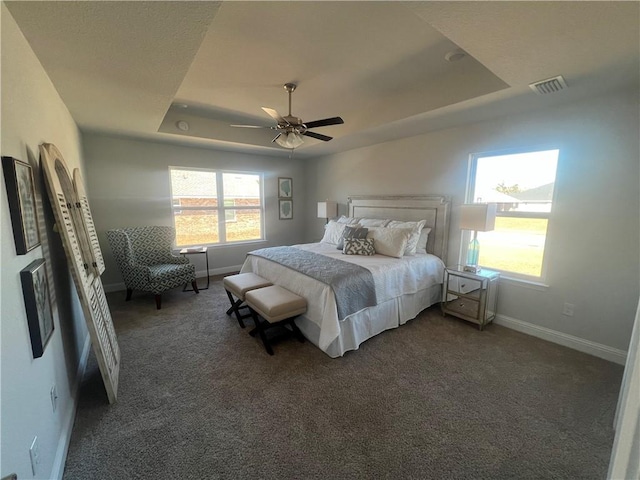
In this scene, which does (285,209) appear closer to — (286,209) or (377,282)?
(286,209)

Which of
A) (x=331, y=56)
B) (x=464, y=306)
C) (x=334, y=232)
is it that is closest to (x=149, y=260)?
(x=334, y=232)

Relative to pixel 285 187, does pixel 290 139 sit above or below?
above

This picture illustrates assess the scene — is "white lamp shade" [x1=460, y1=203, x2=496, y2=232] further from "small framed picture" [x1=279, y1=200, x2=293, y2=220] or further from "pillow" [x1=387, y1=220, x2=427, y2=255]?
"small framed picture" [x1=279, y1=200, x2=293, y2=220]

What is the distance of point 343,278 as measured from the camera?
8.07 ft

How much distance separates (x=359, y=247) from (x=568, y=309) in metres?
2.19

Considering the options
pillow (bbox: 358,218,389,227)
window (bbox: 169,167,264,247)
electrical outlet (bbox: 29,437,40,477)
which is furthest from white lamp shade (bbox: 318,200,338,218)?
electrical outlet (bbox: 29,437,40,477)

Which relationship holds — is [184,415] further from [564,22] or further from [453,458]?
[564,22]

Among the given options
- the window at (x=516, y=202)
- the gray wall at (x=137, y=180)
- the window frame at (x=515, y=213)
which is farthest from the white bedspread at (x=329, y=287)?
the gray wall at (x=137, y=180)

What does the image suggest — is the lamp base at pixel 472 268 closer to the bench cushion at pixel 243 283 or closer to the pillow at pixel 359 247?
the pillow at pixel 359 247

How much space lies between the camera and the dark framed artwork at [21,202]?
109cm

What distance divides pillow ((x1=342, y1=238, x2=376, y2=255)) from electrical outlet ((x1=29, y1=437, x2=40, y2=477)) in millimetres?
2911

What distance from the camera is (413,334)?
2773 millimetres

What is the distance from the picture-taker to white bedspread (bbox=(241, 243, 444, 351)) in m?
2.31

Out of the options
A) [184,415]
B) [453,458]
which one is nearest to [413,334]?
[453,458]
